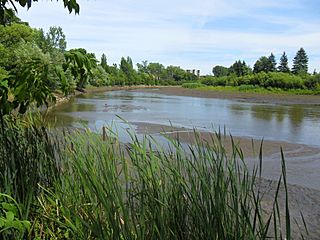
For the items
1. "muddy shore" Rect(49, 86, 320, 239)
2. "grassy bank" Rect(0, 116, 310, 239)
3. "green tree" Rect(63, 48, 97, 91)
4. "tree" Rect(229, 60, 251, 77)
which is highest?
"tree" Rect(229, 60, 251, 77)

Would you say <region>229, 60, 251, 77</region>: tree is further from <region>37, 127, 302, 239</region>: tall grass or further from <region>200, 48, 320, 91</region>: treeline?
<region>37, 127, 302, 239</region>: tall grass

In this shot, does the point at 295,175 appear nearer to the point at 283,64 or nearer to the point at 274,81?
the point at 274,81

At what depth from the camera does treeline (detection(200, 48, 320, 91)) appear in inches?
2117

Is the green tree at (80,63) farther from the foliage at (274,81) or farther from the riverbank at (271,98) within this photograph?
the foliage at (274,81)

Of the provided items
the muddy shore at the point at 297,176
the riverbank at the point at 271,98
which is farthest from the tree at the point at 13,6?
the riverbank at the point at 271,98

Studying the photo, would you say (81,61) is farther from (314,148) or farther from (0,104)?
(314,148)

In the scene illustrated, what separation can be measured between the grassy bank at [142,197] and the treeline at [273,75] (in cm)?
5187

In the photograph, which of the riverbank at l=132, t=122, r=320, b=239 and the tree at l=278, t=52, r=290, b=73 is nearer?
the riverbank at l=132, t=122, r=320, b=239

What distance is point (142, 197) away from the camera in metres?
2.08

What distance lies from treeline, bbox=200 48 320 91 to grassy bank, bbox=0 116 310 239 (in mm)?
51865

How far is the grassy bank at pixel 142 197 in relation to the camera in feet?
6.07

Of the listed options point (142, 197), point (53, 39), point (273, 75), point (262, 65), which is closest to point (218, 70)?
point (262, 65)

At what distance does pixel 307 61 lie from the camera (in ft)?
240

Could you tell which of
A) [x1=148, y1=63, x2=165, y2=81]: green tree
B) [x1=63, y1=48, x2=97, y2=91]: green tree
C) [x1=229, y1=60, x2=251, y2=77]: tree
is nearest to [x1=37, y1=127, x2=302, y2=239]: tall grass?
[x1=63, y1=48, x2=97, y2=91]: green tree
